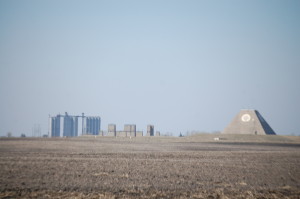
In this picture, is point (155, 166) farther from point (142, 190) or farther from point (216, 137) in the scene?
point (216, 137)

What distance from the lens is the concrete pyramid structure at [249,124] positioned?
4100 inches

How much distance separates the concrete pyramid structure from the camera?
104150mm

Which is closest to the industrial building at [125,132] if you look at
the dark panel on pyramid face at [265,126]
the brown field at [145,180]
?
the dark panel on pyramid face at [265,126]

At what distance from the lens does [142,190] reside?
19.9m

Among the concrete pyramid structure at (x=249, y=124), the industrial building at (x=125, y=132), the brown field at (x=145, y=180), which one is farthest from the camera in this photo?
the industrial building at (x=125, y=132)

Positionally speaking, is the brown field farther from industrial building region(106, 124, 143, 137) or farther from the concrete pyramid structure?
industrial building region(106, 124, 143, 137)

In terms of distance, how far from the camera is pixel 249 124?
4168 inches

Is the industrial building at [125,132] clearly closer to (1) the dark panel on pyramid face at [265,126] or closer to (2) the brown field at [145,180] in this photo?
(1) the dark panel on pyramid face at [265,126]

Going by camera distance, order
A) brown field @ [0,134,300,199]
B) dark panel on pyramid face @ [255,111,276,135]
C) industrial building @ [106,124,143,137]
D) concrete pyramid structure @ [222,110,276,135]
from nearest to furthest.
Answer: brown field @ [0,134,300,199]
concrete pyramid structure @ [222,110,276,135]
dark panel on pyramid face @ [255,111,276,135]
industrial building @ [106,124,143,137]

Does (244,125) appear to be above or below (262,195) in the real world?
A: above

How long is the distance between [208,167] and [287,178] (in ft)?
22.3

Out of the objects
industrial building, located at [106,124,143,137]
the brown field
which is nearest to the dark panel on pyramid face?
industrial building, located at [106,124,143,137]

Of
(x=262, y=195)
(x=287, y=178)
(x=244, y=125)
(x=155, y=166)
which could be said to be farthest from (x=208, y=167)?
(x=244, y=125)

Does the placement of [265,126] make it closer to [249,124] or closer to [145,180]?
[249,124]
